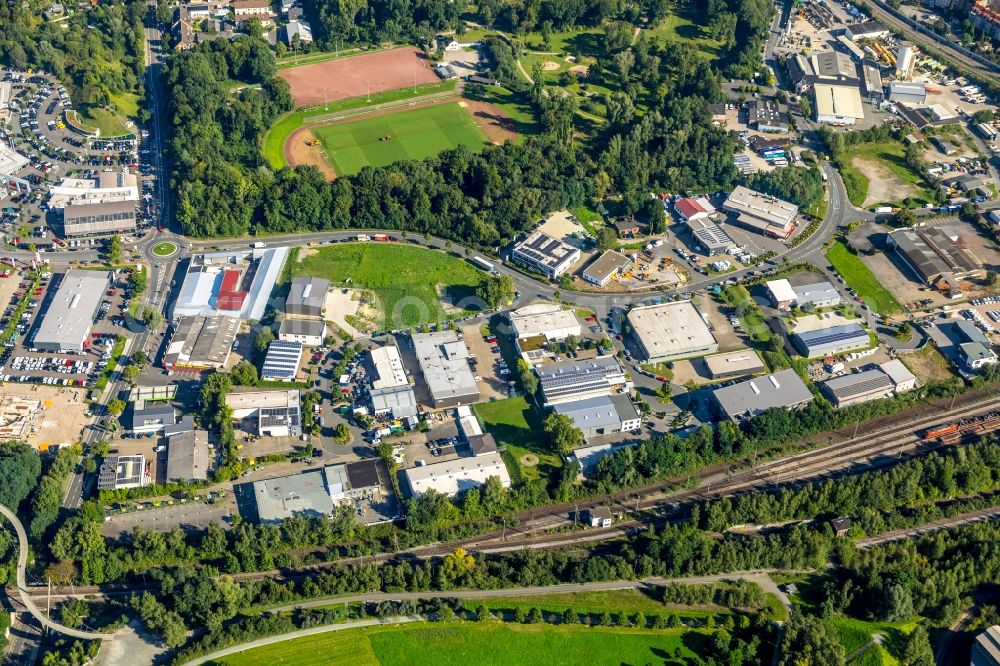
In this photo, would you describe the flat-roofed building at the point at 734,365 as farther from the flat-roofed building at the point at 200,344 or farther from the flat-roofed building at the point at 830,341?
the flat-roofed building at the point at 200,344

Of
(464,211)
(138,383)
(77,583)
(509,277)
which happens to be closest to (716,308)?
(509,277)

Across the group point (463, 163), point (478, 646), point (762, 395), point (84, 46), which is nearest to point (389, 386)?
point (478, 646)

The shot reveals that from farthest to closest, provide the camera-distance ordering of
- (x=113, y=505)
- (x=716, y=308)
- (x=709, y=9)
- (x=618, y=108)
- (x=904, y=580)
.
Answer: (x=709, y=9) < (x=618, y=108) < (x=716, y=308) < (x=113, y=505) < (x=904, y=580)

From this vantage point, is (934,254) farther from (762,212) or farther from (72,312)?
(72,312)

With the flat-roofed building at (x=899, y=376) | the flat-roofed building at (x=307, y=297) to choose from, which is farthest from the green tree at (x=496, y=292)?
the flat-roofed building at (x=899, y=376)

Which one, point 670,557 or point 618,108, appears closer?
point 670,557

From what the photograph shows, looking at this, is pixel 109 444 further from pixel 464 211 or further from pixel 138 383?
pixel 464 211
